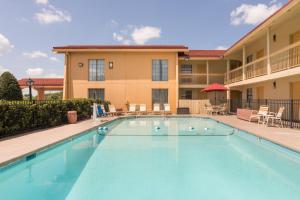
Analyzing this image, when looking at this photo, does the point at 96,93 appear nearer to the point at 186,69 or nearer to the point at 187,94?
the point at 187,94

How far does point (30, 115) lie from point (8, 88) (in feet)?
29.1

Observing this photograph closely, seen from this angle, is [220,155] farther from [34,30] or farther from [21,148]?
[34,30]

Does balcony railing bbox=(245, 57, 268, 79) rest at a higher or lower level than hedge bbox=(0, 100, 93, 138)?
higher

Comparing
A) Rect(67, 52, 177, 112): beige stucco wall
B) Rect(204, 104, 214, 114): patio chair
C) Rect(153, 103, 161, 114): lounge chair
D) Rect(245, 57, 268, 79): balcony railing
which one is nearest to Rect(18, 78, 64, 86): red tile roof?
Rect(67, 52, 177, 112): beige stucco wall

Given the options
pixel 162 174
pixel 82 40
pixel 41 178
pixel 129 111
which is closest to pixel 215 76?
pixel 129 111

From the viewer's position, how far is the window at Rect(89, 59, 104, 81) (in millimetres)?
22219

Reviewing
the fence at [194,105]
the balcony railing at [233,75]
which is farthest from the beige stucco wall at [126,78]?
the balcony railing at [233,75]

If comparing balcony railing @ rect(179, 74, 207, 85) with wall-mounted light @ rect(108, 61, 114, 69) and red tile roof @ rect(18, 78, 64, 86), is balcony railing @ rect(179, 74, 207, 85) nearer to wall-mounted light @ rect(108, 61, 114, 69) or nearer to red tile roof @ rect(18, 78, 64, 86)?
wall-mounted light @ rect(108, 61, 114, 69)

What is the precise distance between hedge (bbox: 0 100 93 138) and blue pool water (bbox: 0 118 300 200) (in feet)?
8.58

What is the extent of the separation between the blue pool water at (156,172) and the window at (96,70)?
1413 cm

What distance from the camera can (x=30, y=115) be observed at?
10031mm

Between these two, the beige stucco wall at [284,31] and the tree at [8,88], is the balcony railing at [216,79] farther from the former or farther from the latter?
the tree at [8,88]

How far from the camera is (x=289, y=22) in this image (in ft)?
45.4

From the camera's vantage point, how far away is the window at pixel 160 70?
22.3 meters
